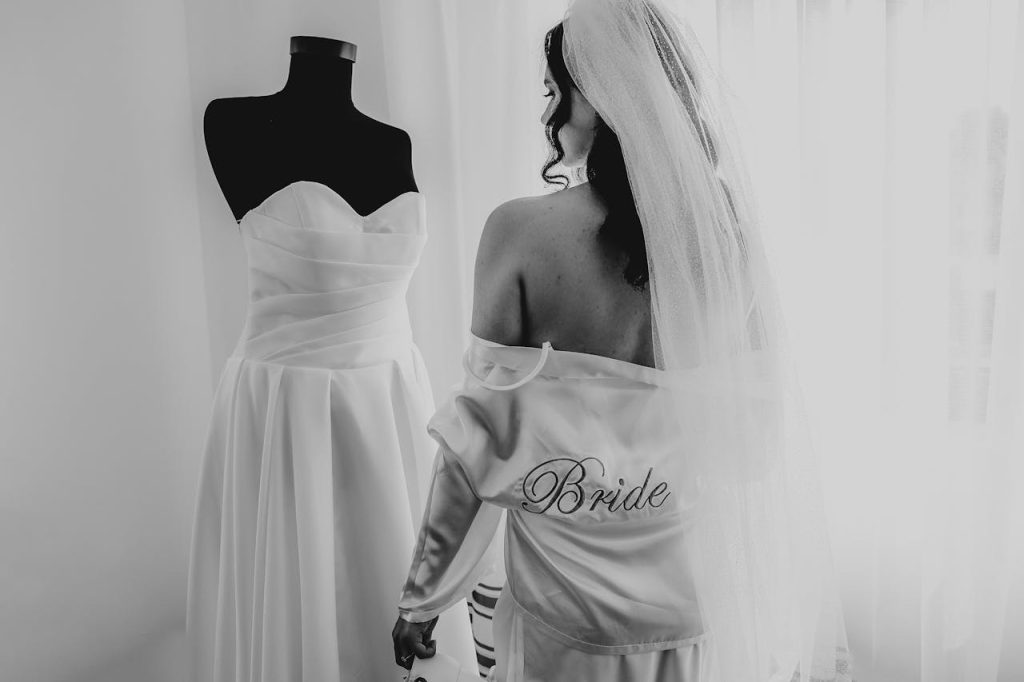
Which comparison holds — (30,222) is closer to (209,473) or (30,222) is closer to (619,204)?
(209,473)

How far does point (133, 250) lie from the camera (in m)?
1.93

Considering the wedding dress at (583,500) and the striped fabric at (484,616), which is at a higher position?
A: the wedding dress at (583,500)

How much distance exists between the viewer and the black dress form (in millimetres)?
1325

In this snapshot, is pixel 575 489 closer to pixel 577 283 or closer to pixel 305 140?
pixel 577 283

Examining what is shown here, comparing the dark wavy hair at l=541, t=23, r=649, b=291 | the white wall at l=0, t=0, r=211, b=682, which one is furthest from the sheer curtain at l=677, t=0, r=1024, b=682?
the white wall at l=0, t=0, r=211, b=682

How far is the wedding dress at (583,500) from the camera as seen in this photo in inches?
36.4

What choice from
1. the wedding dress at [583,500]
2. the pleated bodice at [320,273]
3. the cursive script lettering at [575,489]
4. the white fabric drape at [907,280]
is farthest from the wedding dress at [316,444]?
the white fabric drape at [907,280]

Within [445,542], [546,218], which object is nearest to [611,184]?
[546,218]

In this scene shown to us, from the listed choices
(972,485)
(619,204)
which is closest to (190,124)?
(619,204)

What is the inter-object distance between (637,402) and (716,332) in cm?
14

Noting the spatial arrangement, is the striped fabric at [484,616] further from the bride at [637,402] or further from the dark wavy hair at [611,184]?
the dark wavy hair at [611,184]

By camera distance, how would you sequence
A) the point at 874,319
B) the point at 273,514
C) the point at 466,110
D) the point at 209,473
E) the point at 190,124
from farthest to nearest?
the point at 190,124
the point at 466,110
the point at 874,319
the point at 209,473
the point at 273,514

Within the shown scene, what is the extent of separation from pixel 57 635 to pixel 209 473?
0.77 metres

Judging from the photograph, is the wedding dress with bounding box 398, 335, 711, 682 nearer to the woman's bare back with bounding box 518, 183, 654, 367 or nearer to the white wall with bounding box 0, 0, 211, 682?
the woman's bare back with bounding box 518, 183, 654, 367
